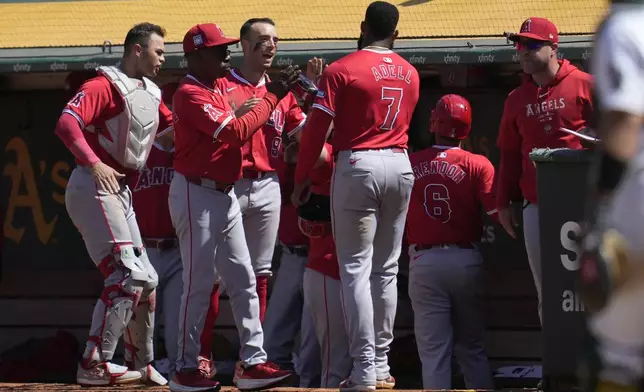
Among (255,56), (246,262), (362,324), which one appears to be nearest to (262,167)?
(255,56)

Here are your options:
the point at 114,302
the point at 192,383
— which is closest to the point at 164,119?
the point at 114,302

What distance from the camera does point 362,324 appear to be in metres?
5.67

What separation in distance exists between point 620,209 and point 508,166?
371cm

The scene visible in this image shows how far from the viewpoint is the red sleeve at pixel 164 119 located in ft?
22.5

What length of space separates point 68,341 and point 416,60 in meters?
3.07

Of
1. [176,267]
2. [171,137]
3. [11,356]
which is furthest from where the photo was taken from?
[11,356]

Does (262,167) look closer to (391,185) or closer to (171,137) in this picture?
(171,137)

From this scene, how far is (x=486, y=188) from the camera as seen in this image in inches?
280

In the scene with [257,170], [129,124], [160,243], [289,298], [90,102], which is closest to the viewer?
[90,102]

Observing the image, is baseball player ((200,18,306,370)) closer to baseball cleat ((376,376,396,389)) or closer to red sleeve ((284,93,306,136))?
red sleeve ((284,93,306,136))

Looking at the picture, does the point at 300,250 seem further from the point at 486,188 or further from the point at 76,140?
the point at 76,140

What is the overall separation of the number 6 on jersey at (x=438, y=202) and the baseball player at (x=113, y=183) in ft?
5.25

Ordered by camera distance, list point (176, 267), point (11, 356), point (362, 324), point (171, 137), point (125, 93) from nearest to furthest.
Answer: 1. point (362, 324)
2. point (125, 93)
3. point (171, 137)
4. point (176, 267)
5. point (11, 356)

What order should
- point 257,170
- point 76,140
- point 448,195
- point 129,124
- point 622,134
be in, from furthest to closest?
point 448,195, point 257,170, point 129,124, point 76,140, point 622,134
